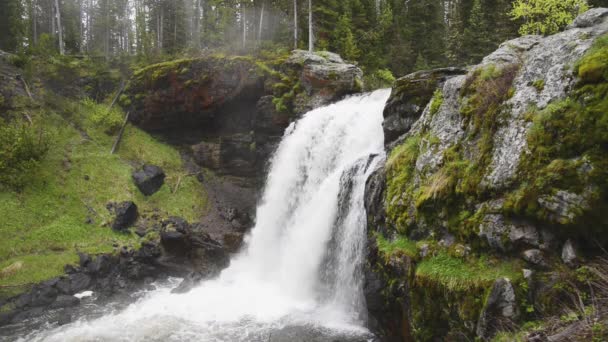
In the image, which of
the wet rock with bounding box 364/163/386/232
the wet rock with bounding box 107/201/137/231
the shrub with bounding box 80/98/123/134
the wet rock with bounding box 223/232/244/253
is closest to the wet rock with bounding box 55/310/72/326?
the wet rock with bounding box 107/201/137/231

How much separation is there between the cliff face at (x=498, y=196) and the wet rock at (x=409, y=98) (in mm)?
2728

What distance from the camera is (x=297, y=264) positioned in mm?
17156

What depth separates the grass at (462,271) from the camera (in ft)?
23.3

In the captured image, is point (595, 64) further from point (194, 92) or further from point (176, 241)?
point (194, 92)

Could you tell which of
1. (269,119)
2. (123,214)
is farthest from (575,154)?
(123,214)

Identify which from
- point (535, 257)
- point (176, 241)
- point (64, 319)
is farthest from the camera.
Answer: point (176, 241)

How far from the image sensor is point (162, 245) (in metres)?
22.0

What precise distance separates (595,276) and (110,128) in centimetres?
3107

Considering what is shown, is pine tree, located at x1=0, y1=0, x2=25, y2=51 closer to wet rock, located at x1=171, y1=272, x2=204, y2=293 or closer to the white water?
the white water

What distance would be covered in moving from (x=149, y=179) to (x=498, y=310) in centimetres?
2403

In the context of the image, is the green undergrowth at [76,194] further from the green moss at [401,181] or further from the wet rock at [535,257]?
the wet rock at [535,257]

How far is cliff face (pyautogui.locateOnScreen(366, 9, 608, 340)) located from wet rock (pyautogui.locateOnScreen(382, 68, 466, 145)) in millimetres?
2728

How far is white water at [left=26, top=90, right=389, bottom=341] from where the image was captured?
13383 millimetres

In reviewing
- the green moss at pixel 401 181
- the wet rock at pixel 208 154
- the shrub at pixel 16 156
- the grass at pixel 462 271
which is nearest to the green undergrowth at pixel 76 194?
the shrub at pixel 16 156
